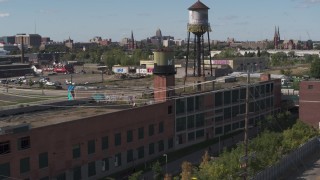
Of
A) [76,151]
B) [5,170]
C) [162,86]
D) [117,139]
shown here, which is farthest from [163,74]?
[5,170]

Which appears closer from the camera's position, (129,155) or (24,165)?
(24,165)

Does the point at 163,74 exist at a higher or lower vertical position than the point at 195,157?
higher

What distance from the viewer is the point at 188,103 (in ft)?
200

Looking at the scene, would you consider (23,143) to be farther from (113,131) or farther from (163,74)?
(163,74)

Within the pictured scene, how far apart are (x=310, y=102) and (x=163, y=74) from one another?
2701 cm

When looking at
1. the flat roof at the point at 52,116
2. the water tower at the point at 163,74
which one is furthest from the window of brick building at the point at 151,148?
the water tower at the point at 163,74

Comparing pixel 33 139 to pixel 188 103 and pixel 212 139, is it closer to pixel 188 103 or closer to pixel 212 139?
pixel 188 103

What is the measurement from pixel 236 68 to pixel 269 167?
4094 inches

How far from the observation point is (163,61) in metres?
58.6

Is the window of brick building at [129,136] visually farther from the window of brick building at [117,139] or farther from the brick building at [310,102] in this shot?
the brick building at [310,102]

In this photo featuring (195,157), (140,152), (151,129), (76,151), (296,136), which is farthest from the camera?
(195,157)

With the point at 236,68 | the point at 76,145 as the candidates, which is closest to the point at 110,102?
the point at 76,145

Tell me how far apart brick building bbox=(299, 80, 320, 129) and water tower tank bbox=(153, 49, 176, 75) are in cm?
2529

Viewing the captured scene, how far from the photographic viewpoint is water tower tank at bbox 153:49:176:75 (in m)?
58.0
